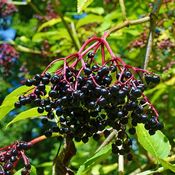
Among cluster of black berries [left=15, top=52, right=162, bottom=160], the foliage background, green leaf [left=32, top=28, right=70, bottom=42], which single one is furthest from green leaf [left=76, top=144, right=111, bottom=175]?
green leaf [left=32, top=28, right=70, bottom=42]

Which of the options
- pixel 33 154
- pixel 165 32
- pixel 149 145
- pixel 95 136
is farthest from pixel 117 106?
pixel 33 154

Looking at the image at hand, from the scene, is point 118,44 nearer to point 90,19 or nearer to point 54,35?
point 90,19

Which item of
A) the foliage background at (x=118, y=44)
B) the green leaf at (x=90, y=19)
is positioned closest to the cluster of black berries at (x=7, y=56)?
the foliage background at (x=118, y=44)

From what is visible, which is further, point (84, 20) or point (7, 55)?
point (7, 55)

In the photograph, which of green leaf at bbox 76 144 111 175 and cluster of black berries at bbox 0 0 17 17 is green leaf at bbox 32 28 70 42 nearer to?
cluster of black berries at bbox 0 0 17 17

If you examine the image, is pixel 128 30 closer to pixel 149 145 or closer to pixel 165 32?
pixel 165 32

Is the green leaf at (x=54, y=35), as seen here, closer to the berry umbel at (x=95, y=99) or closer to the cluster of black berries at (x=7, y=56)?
the cluster of black berries at (x=7, y=56)
